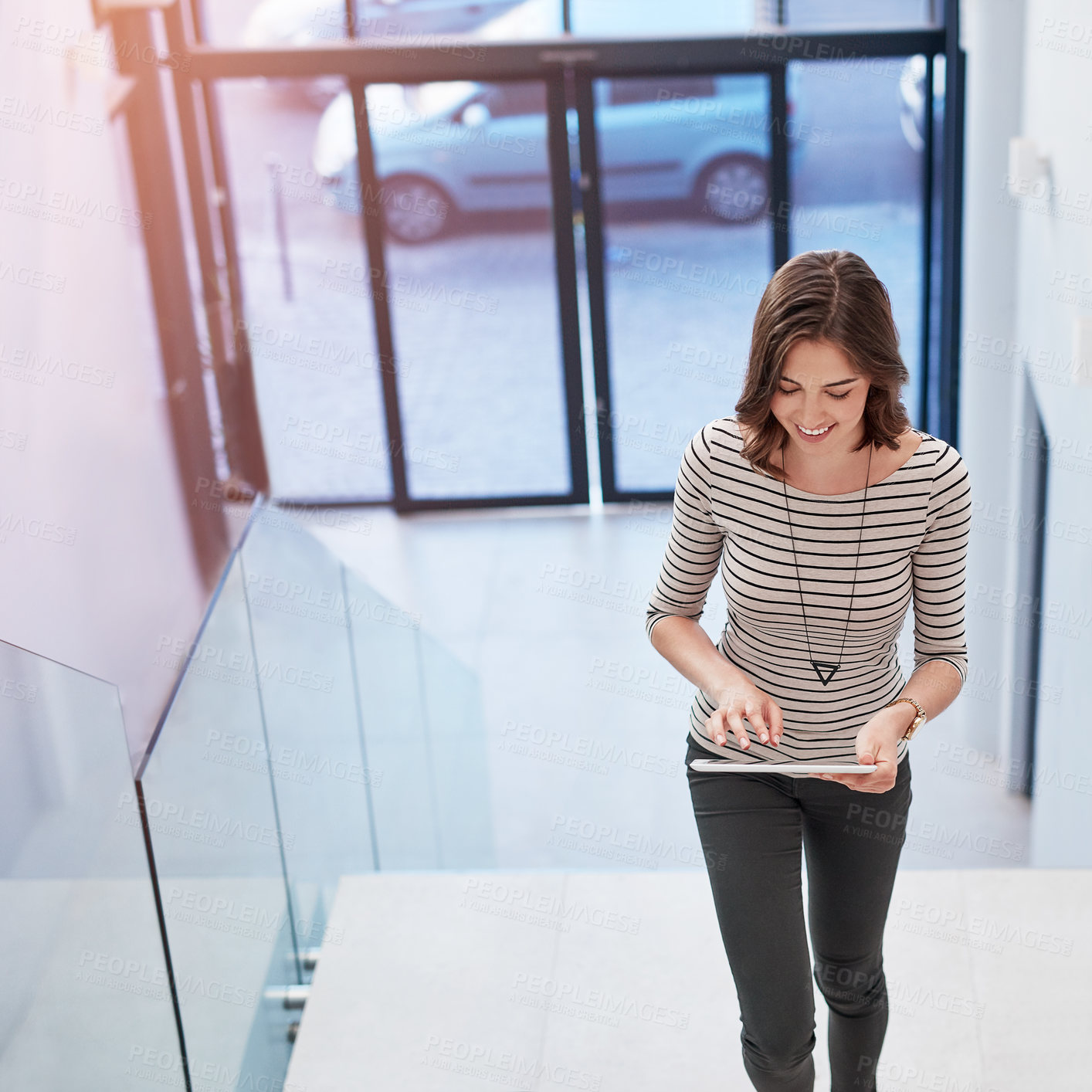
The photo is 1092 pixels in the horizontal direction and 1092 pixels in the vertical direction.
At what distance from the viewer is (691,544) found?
81.8 inches

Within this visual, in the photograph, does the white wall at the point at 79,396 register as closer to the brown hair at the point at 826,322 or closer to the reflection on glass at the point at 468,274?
the reflection on glass at the point at 468,274

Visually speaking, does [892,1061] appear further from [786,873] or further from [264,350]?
[264,350]

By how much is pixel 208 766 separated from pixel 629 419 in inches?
213

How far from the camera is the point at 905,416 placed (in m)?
1.94

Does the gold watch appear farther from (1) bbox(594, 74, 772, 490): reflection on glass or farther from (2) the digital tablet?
(1) bbox(594, 74, 772, 490): reflection on glass

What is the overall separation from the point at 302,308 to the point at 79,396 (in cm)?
248

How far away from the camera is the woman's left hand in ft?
6.13

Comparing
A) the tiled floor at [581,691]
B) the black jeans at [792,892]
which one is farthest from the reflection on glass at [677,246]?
the black jeans at [792,892]

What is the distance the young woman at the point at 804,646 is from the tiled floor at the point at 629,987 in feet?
1.85

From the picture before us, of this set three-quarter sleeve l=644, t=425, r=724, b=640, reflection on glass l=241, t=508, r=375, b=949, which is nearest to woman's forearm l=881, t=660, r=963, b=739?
three-quarter sleeve l=644, t=425, r=724, b=640

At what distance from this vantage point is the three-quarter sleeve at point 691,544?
6.62 feet

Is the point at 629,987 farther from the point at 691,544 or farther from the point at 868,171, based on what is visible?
the point at 868,171

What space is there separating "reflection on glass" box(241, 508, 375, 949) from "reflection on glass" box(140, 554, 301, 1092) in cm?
10

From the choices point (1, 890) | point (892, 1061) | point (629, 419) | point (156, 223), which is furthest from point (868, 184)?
point (1, 890)
